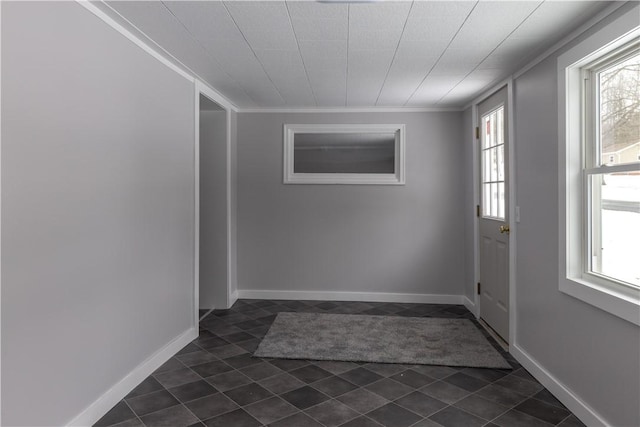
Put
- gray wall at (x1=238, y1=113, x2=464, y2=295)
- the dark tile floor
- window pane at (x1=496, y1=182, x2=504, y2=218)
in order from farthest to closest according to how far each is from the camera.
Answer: gray wall at (x1=238, y1=113, x2=464, y2=295), window pane at (x1=496, y1=182, x2=504, y2=218), the dark tile floor

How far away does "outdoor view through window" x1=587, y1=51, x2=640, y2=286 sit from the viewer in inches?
71.5

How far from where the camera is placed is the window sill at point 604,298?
1691mm

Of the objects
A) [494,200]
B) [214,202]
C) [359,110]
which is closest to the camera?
[494,200]

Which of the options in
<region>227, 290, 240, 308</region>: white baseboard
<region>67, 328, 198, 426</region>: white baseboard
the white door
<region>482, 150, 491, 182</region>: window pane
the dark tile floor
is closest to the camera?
<region>67, 328, 198, 426</region>: white baseboard

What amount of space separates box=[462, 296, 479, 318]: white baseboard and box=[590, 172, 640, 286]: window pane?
185cm

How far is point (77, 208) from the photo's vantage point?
186 cm

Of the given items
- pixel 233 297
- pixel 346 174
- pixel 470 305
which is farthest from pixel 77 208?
pixel 470 305

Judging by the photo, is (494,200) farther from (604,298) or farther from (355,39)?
(355,39)

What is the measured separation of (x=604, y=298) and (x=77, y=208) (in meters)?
2.70

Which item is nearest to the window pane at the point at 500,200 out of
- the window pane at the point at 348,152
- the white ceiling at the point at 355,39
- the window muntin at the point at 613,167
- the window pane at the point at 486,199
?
the window pane at the point at 486,199

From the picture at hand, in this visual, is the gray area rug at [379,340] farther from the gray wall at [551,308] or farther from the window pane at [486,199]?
the window pane at [486,199]

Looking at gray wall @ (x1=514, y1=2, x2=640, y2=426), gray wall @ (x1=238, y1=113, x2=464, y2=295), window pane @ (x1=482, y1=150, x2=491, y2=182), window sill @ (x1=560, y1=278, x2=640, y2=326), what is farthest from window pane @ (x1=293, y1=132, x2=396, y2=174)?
window sill @ (x1=560, y1=278, x2=640, y2=326)

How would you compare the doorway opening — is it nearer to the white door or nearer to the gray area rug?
the gray area rug

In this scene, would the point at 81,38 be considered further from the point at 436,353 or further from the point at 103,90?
the point at 436,353
